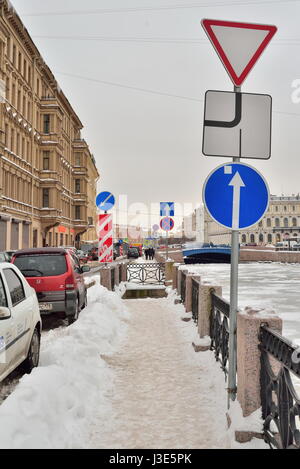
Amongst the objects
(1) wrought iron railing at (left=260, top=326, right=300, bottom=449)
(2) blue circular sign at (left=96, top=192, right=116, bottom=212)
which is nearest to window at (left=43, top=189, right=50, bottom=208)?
(2) blue circular sign at (left=96, top=192, right=116, bottom=212)

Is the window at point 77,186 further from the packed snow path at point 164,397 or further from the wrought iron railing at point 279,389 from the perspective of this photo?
the wrought iron railing at point 279,389

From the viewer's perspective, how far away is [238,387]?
4.12 meters

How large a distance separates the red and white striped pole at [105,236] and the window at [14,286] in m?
7.27

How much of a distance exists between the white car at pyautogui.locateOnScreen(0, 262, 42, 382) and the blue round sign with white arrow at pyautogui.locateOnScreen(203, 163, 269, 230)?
2276mm

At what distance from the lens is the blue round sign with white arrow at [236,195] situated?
155 inches

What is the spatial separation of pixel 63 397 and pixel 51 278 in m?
4.80

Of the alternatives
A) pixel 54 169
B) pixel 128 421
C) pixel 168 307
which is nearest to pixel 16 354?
pixel 128 421

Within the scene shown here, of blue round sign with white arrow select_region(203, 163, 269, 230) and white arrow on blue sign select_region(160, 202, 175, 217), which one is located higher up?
white arrow on blue sign select_region(160, 202, 175, 217)

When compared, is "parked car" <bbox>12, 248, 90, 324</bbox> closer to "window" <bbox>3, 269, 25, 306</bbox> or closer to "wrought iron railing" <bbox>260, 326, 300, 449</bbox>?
"window" <bbox>3, 269, 25, 306</bbox>

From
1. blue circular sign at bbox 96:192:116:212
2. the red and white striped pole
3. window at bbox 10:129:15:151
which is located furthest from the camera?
window at bbox 10:129:15:151

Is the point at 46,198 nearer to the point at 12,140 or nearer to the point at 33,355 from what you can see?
the point at 12,140

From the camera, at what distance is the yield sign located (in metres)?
3.89

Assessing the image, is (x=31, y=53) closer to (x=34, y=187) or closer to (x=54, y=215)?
(x=34, y=187)

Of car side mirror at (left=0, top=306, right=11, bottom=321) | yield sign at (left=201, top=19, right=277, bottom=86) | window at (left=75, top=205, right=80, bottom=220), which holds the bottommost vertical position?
car side mirror at (left=0, top=306, right=11, bottom=321)
